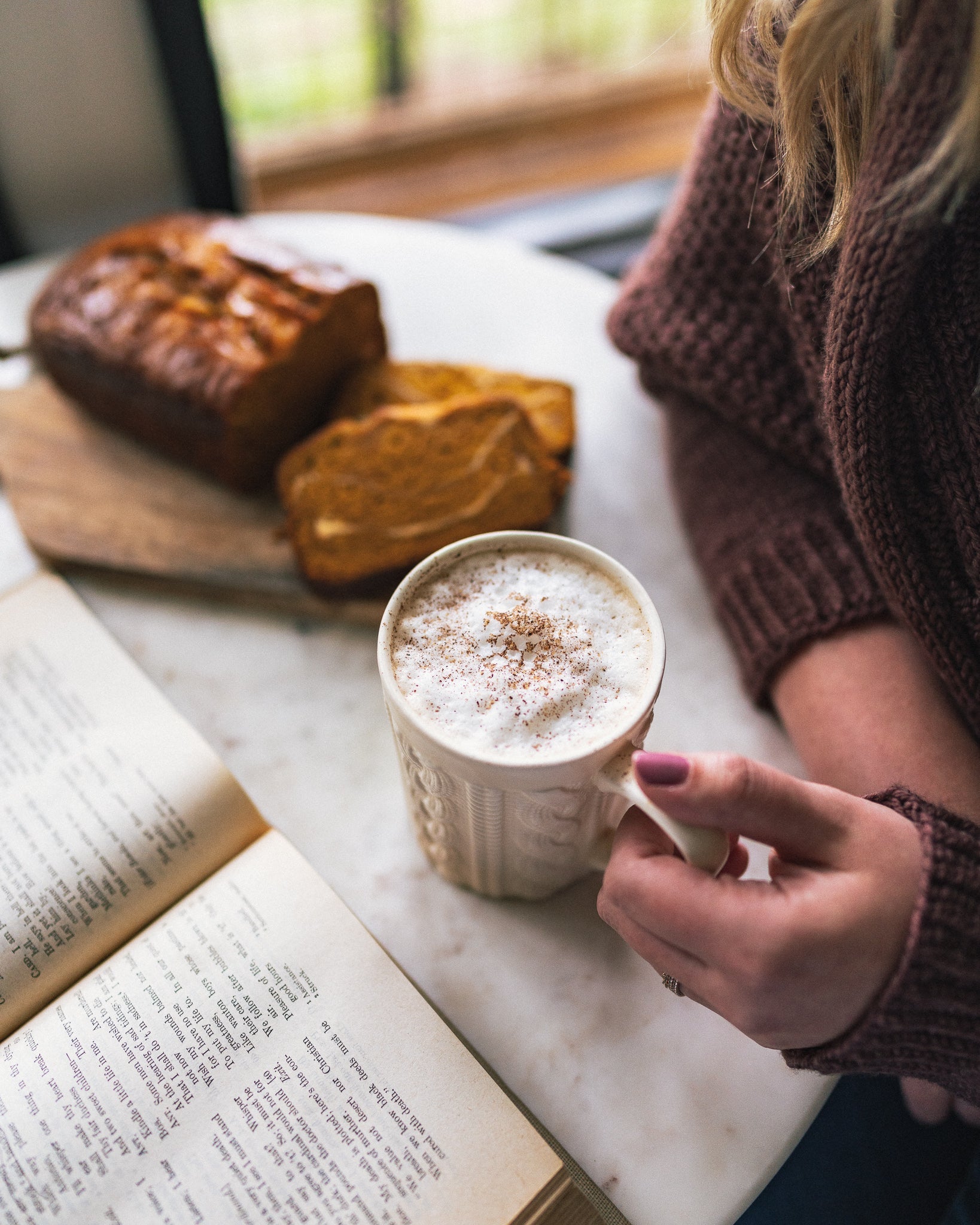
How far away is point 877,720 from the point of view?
2.18 ft

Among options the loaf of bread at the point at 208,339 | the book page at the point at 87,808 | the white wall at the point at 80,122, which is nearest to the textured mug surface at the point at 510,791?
the book page at the point at 87,808

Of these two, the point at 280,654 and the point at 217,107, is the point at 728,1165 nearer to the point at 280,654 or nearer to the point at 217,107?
the point at 280,654

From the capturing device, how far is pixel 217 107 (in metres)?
1.15

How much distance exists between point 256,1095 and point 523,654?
1.04 feet

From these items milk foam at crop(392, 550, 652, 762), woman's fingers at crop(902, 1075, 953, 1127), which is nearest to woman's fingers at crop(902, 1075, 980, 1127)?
woman's fingers at crop(902, 1075, 953, 1127)

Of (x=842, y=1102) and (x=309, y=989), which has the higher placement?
(x=309, y=989)

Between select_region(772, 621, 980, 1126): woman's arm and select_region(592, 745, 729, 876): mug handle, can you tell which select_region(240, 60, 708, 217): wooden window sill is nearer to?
select_region(772, 621, 980, 1126): woman's arm

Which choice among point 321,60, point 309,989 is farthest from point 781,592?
point 321,60

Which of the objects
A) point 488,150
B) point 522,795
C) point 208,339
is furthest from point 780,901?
point 488,150

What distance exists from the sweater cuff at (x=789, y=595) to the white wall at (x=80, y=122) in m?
0.95

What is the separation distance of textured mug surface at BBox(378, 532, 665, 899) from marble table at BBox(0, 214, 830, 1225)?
0.05 metres

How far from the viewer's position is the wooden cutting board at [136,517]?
848 millimetres

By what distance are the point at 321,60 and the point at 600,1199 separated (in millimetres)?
2309

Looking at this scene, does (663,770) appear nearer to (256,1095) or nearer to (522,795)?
(522,795)
